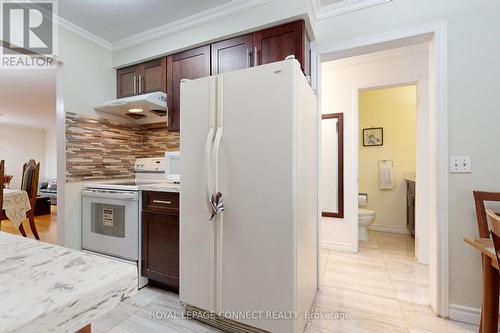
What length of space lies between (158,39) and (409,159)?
3850mm

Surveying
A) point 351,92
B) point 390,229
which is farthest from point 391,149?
point 351,92

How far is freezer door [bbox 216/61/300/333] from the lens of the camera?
1.27 m

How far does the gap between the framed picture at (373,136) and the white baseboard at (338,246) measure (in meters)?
1.83

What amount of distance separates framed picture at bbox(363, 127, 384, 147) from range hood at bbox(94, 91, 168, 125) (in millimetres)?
3193

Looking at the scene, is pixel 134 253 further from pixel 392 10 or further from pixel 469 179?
pixel 392 10

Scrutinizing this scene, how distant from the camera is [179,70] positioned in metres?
2.25

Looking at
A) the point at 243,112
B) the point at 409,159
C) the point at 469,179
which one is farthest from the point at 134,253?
the point at 409,159

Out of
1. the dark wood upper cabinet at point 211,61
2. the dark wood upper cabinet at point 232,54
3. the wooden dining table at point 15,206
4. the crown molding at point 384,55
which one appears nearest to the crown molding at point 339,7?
the dark wood upper cabinet at point 211,61

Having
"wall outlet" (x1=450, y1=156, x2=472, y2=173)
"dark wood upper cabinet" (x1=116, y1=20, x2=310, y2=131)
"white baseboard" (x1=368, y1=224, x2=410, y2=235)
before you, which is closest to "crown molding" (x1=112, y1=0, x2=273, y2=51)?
"dark wood upper cabinet" (x1=116, y1=20, x2=310, y2=131)

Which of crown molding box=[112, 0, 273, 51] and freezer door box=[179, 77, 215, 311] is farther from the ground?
crown molding box=[112, 0, 273, 51]

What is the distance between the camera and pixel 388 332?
149cm

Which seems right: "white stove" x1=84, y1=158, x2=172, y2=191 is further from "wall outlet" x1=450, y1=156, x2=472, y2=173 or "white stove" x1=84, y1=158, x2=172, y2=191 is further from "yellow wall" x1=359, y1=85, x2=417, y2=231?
"yellow wall" x1=359, y1=85, x2=417, y2=231

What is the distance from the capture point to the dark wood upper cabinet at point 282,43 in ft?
5.72

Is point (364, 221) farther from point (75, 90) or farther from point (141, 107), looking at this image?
point (75, 90)
